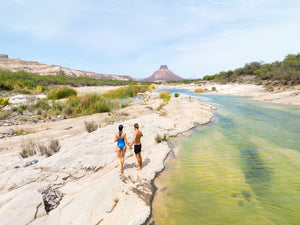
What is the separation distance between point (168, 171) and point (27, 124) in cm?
1213

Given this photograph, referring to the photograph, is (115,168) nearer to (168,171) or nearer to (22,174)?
(168,171)

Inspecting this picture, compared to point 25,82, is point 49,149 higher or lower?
lower

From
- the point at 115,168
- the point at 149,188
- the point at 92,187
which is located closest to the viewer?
the point at 92,187

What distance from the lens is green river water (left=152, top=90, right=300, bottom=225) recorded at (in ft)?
13.9

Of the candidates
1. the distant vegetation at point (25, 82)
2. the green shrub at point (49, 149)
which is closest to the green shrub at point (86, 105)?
the green shrub at point (49, 149)

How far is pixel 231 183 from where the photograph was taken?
5.61 metres

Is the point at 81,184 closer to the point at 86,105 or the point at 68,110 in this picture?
the point at 68,110

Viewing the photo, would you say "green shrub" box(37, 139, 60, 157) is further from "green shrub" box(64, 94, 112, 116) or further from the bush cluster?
"green shrub" box(64, 94, 112, 116)

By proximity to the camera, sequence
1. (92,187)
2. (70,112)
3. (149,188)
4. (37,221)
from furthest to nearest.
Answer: (70,112) → (149,188) → (92,187) → (37,221)

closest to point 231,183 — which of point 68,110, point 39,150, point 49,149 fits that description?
point 49,149

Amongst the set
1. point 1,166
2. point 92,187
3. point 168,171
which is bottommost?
point 168,171

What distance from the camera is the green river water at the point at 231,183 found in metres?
4.25

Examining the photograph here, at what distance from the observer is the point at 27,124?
492 inches

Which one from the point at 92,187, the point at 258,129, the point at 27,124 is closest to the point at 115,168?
the point at 92,187
